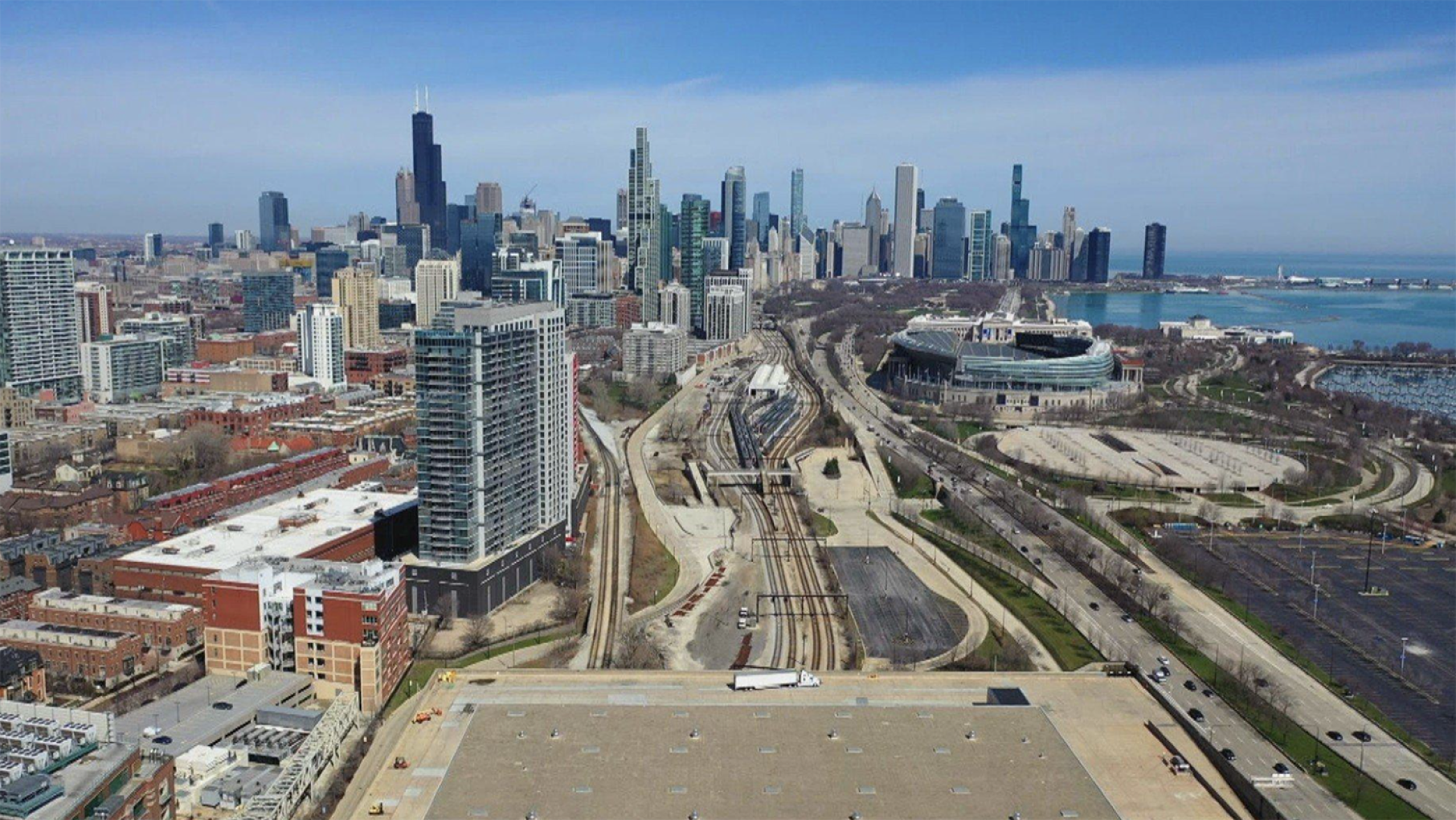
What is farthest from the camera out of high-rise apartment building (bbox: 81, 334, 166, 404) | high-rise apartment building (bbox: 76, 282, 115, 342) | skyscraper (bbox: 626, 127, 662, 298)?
skyscraper (bbox: 626, 127, 662, 298)

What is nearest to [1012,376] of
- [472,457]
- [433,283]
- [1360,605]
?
[1360,605]

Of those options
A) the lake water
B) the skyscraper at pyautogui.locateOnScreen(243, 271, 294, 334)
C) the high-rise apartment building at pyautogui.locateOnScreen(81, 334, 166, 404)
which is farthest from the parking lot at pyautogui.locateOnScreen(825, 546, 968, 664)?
the lake water

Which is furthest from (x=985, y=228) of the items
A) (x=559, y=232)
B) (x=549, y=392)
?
(x=549, y=392)

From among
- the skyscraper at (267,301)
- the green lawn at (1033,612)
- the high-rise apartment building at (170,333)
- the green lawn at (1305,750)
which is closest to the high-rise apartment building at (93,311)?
the high-rise apartment building at (170,333)

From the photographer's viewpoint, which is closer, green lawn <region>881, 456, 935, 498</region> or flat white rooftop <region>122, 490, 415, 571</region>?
flat white rooftop <region>122, 490, 415, 571</region>

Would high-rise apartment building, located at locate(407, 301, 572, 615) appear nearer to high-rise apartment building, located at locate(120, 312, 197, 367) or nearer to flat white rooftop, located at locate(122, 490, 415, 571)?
flat white rooftop, located at locate(122, 490, 415, 571)

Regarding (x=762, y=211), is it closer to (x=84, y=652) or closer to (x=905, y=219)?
(x=905, y=219)
